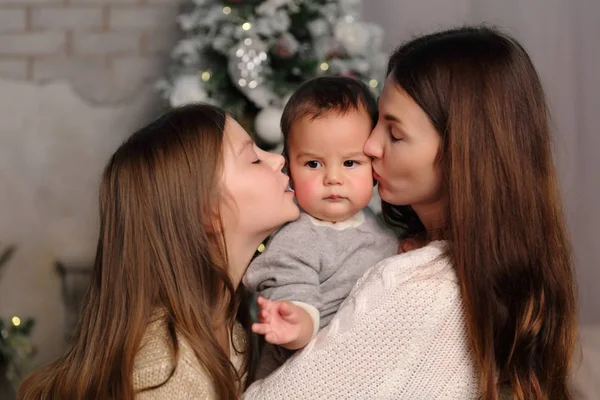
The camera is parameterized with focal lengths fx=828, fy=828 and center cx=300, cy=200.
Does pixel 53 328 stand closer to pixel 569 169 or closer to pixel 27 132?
pixel 27 132

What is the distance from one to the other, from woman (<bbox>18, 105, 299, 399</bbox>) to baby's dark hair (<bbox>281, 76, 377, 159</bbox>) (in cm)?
12

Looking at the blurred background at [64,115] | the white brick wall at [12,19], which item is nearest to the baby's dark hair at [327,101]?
the blurred background at [64,115]

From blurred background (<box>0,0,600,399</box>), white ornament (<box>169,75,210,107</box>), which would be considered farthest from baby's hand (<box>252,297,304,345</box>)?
blurred background (<box>0,0,600,399</box>)

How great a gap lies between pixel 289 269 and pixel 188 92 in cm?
159

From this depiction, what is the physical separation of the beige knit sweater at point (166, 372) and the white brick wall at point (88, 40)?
2685mm

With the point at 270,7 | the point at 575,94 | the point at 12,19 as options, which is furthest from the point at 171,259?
the point at 12,19

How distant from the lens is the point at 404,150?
5.44 ft

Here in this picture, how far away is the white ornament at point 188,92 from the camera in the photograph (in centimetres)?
315

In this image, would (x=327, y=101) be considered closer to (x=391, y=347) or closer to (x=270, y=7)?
(x=391, y=347)

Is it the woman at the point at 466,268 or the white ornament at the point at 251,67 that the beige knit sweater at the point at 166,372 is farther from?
the white ornament at the point at 251,67

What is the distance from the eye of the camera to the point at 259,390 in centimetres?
161

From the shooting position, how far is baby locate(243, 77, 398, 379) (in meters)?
1.75

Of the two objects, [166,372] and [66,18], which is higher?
[66,18]

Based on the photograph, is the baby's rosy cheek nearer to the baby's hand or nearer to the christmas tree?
the baby's hand
